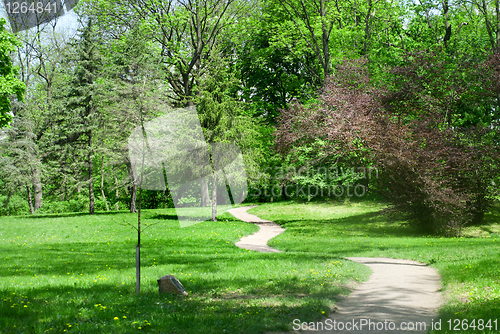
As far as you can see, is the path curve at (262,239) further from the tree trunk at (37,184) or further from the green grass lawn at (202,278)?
the tree trunk at (37,184)

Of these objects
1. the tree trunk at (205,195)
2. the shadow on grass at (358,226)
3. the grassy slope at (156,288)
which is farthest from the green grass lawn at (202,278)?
the tree trunk at (205,195)

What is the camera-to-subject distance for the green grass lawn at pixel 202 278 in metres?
5.68

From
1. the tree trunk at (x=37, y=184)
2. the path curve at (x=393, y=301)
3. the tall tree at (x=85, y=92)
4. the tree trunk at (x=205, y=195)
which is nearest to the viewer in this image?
the path curve at (x=393, y=301)

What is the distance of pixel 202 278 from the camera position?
893 cm

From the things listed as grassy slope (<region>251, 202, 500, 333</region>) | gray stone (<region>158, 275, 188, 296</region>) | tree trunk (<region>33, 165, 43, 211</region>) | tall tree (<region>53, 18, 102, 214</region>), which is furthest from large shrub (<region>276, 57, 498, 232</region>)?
tree trunk (<region>33, 165, 43, 211</region>)

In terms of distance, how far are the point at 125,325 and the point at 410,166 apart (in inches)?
578

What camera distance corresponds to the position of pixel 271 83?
3531cm

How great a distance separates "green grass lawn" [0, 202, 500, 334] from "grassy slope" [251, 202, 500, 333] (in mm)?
43

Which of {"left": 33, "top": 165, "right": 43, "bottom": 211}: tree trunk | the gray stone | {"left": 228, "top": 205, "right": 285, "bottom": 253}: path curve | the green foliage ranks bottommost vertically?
{"left": 228, "top": 205, "right": 285, "bottom": 253}: path curve

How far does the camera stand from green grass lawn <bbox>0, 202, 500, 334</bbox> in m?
5.68

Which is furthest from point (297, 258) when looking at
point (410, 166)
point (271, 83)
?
point (271, 83)

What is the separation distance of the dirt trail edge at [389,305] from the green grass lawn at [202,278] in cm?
25

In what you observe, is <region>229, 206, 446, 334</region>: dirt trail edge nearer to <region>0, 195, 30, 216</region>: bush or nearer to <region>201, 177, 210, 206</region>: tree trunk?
<region>201, 177, 210, 206</region>: tree trunk

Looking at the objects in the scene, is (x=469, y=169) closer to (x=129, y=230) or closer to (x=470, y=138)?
(x=470, y=138)
